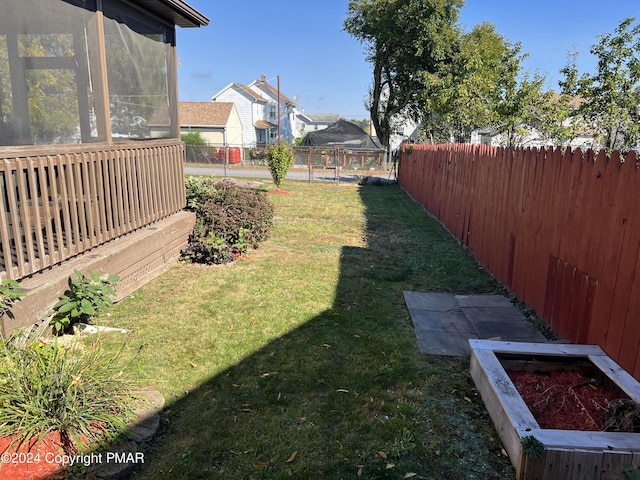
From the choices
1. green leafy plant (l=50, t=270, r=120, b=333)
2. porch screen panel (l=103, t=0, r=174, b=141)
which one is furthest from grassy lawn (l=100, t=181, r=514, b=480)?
porch screen panel (l=103, t=0, r=174, b=141)

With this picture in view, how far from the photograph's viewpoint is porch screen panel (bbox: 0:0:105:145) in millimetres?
4074

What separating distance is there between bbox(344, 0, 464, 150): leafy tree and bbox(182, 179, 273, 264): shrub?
824 inches

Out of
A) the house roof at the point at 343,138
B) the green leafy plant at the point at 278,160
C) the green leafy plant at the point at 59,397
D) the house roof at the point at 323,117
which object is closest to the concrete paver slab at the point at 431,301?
the green leafy plant at the point at 59,397

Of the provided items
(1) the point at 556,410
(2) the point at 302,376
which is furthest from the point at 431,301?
(1) the point at 556,410

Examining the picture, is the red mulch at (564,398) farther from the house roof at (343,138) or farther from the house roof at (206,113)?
the house roof at (206,113)

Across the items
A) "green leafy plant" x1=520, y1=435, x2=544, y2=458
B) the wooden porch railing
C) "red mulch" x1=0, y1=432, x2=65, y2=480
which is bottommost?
"red mulch" x1=0, y1=432, x2=65, y2=480

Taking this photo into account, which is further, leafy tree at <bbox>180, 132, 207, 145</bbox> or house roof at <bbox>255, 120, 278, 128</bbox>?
house roof at <bbox>255, 120, 278, 128</bbox>

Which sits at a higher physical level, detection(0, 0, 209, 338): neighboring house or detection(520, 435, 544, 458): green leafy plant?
detection(0, 0, 209, 338): neighboring house

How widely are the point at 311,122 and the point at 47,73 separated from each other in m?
73.7

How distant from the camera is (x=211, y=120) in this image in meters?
40.0

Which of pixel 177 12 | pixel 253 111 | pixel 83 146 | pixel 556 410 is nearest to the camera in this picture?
pixel 556 410

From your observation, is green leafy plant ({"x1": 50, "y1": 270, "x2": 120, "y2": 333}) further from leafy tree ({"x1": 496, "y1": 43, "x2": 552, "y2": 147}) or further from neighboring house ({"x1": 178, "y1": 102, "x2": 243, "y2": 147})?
neighboring house ({"x1": 178, "y1": 102, "x2": 243, "y2": 147})

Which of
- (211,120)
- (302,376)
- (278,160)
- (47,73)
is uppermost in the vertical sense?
(211,120)

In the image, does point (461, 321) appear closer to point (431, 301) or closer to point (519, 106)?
point (431, 301)
